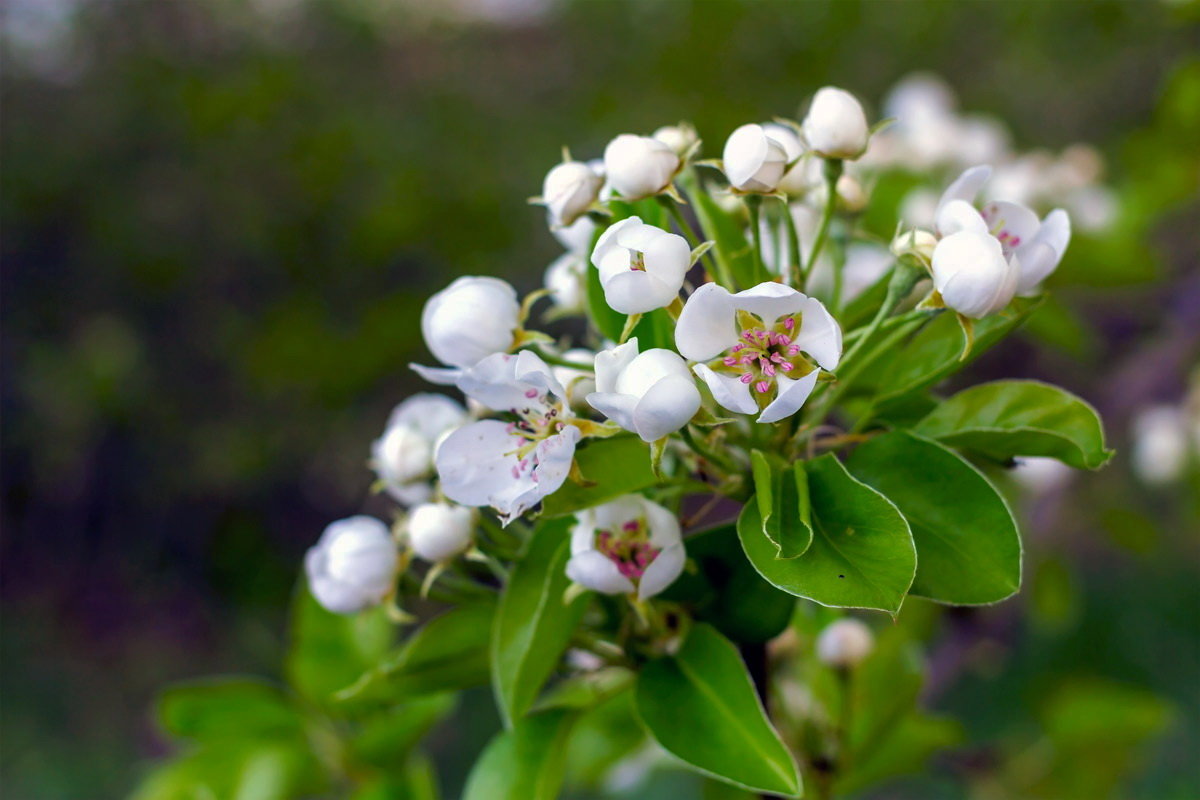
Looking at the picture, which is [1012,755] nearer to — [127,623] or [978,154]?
[978,154]

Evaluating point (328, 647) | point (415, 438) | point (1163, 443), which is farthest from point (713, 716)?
point (1163, 443)

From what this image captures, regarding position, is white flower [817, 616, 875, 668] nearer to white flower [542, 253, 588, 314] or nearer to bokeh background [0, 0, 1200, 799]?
white flower [542, 253, 588, 314]

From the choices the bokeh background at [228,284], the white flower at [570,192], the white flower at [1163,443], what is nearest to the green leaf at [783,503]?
the white flower at [570,192]

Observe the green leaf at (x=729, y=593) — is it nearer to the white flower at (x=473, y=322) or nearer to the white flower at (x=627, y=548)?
the white flower at (x=627, y=548)

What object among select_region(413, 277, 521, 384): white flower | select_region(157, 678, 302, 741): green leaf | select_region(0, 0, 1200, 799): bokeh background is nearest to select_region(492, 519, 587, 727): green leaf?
select_region(413, 277, 521, 384): white flower

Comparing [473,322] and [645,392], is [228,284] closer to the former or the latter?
[473,322]

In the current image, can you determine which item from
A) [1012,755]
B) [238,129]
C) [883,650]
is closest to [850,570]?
[883,650]
